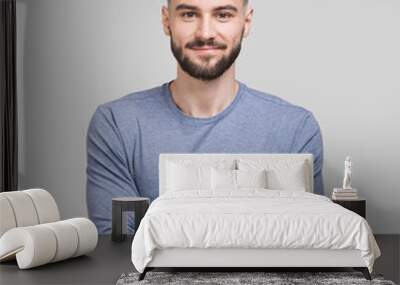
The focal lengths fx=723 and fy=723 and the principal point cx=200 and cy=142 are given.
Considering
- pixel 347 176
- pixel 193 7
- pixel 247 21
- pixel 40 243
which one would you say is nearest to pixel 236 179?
pixel 347 176

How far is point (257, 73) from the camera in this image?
24.7 feet

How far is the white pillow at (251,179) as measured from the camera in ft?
22.2

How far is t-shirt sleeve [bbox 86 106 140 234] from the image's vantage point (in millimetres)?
7414

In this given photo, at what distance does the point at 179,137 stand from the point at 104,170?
2.79ft

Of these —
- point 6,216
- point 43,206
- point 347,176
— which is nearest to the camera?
point 6,216

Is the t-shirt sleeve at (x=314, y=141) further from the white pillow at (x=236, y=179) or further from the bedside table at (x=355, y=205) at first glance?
the white pillow at (x=236, y=179)

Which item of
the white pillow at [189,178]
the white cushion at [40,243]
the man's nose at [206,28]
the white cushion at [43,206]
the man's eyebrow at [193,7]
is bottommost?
the white cushion at [40,243]

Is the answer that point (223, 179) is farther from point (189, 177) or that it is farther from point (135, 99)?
point (135, 99)

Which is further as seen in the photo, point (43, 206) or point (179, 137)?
point (179, 137)

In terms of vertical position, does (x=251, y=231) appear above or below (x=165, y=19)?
below

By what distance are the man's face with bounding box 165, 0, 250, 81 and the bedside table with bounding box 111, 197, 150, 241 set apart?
1.47 metres

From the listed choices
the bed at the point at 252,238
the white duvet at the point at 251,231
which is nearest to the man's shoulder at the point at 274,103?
the bed at the point at 252,238

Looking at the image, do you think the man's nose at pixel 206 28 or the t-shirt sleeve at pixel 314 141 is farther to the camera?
the t-shirt sleeve at pixel 314 141

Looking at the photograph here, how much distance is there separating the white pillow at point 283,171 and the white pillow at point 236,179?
0.14 metres
